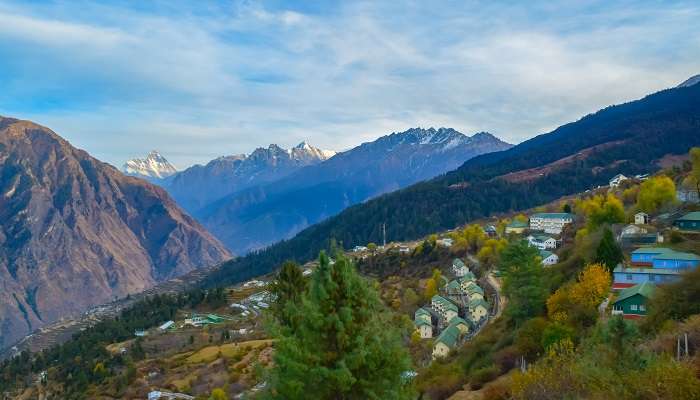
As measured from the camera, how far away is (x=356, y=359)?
1573cm

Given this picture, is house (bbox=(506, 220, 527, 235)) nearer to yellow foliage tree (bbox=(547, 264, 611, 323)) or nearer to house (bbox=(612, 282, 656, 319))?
yellow foliage tree (bbox=(547, 264, 611, 323))

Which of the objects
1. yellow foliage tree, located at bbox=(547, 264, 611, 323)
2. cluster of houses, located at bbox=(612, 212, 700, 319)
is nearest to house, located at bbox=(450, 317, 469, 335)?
cluster of houses, located at bbox=(612, 212, 700, 319)

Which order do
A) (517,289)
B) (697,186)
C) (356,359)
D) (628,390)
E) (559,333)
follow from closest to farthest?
(628,390) → (356,359) → (559,333) → (517,289) → (697,186)

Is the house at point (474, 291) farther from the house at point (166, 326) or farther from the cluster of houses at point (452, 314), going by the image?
the house at point (166, 326)

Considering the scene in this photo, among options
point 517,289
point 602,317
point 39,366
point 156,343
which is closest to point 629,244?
point 517,289

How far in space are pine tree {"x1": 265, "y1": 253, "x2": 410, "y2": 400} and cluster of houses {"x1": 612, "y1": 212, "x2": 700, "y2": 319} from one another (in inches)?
991

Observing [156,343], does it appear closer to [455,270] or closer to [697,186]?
[455,270]

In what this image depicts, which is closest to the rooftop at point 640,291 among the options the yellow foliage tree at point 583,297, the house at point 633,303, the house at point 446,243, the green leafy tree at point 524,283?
the house at point 633,303

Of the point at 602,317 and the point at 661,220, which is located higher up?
the point at 661,220

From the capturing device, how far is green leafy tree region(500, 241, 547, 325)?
43.3 meters

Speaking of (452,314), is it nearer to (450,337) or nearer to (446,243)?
(450,337)

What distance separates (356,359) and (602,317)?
1031 inches

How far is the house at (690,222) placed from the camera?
51469mm

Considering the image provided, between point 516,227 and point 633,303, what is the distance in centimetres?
7439
